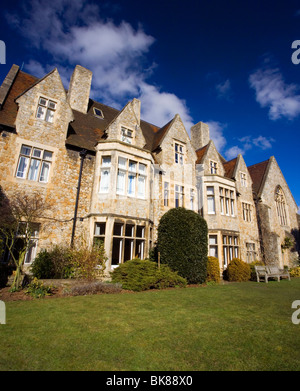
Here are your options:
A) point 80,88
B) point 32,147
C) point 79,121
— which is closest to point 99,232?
point 32,147

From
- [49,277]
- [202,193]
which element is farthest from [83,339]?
[202,193]

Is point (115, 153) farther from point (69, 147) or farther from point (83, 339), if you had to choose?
point (83, 339)

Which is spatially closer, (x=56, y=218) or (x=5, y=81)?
(x=56, y=218)

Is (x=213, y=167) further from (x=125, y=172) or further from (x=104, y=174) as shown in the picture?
(x=104, y=174)

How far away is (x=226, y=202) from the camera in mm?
18953

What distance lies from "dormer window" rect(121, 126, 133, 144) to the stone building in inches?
3.1

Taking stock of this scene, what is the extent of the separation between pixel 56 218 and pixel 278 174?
2546 centimetres

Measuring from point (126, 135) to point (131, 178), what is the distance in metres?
3.45

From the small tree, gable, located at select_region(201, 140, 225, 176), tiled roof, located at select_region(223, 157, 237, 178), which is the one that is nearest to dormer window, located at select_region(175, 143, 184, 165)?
gable, located at select_region(201, 140, 225, 176)

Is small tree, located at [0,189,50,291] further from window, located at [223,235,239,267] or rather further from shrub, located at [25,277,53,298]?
window, located at [223,235,239,267]

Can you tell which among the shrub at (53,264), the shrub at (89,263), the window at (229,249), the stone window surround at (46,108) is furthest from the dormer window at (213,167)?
the shrub at (53,264)

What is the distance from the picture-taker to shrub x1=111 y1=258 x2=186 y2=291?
31.6ft

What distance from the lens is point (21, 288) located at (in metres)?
8.48

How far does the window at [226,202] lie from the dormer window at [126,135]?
29.0ft
